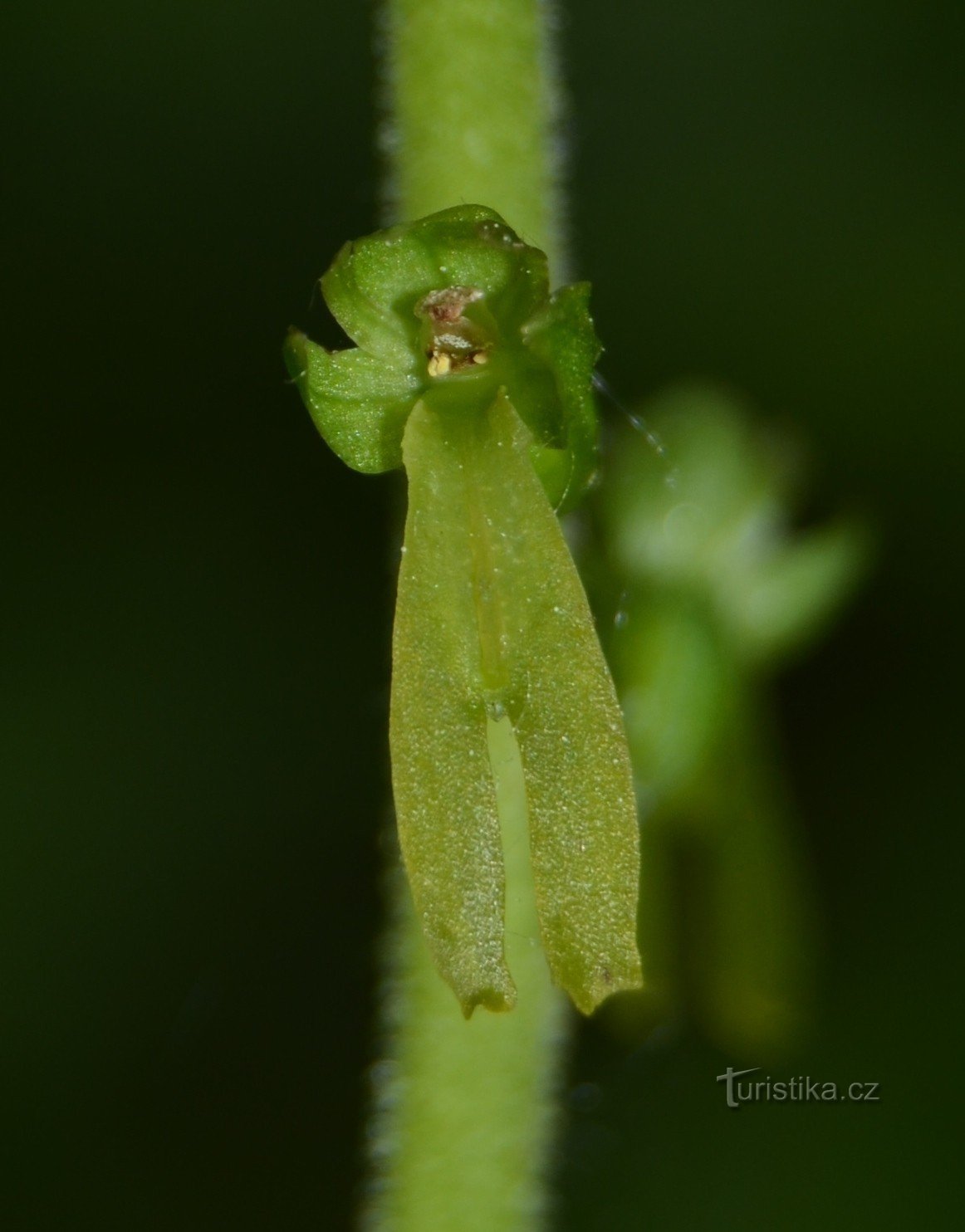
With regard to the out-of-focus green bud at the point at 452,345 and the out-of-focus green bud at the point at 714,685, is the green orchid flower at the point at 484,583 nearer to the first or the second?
the out-of-focus green bud at the point at 452,345

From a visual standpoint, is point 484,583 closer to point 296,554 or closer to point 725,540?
point 725,540

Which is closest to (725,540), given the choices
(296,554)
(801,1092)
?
(801,1092)

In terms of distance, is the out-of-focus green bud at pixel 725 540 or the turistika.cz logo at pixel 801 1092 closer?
the out-of-focus green bud at pixel 725 540

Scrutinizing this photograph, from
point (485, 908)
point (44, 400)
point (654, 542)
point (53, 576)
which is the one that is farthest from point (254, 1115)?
point (485, 908)

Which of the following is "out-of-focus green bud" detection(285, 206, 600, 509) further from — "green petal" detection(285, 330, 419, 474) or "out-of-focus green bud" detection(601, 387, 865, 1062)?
"out-of-focus green bud" detection(601, 387, 865, 1062)

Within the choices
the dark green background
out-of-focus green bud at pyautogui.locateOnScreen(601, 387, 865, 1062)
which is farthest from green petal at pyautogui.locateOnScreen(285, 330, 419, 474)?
the dark green background

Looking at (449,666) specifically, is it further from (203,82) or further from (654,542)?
(203,82)

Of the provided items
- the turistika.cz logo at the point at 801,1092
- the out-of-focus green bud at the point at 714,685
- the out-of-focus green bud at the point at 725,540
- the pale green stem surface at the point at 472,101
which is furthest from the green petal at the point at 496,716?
the turistika.cz logo at the point at 801,1092

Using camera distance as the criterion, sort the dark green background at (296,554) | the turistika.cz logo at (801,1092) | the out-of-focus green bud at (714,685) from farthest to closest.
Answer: the dark green background at (296,554) < the turistika.cz logo at (801,1092) < the out-of-focus green bud at (714,685)
